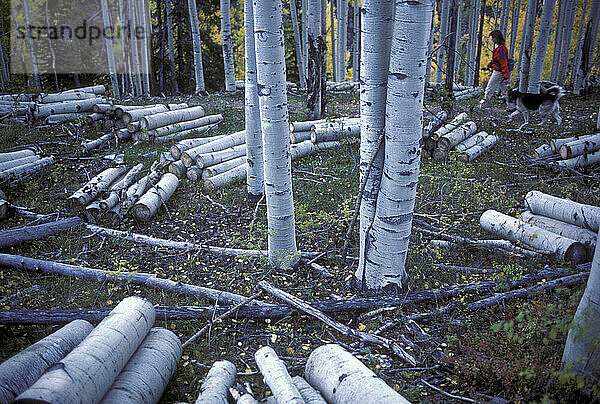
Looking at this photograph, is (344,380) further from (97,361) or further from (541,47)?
(541,47)

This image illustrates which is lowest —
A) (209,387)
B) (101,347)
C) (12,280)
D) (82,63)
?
(12,280)

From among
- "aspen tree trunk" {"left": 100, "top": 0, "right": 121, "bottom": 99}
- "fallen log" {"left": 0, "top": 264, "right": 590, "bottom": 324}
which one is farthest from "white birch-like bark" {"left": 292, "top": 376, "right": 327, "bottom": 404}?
"aspen tree trunk" {"left": 100, "top": 0, "right": 121, "bottom": 99}

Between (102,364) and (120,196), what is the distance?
5030 millimetres

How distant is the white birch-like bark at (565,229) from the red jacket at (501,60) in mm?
8825

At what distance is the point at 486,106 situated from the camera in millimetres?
13641

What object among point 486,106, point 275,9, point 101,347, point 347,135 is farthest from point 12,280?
point 486,106

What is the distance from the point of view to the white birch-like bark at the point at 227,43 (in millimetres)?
14188

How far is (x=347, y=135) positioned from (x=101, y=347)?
28.0 ft

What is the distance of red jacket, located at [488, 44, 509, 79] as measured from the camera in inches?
502

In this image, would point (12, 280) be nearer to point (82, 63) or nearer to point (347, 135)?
point (347, 135)

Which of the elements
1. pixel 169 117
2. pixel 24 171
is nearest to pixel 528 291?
pixel 24 171

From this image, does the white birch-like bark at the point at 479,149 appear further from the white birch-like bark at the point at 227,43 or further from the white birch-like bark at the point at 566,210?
the white birch-like bark at the point at 227,43

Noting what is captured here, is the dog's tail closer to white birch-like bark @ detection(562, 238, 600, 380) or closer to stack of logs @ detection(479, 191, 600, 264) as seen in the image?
stack of logs @ detection(479, 191, 600, 264)

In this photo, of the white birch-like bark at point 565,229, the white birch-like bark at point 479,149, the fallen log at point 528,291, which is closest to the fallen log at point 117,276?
the fallen log at point 528,291
